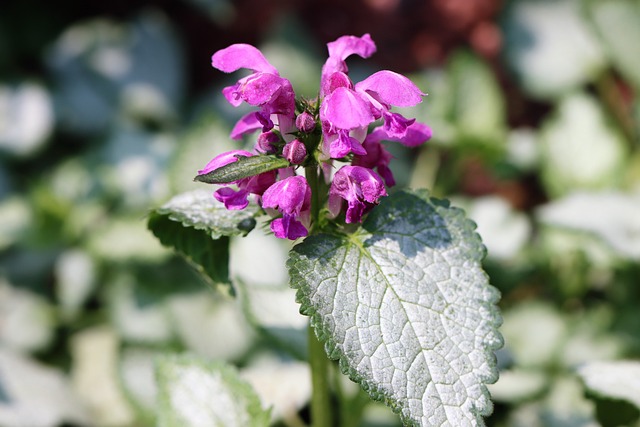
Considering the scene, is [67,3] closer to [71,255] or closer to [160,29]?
[160,29]

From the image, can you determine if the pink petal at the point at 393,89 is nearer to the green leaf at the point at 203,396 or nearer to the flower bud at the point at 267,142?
the flower bud at the point at 267,142

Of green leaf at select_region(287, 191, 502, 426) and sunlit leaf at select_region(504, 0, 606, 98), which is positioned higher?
sunlit leaf at select_region(504, 0, 606, 98)

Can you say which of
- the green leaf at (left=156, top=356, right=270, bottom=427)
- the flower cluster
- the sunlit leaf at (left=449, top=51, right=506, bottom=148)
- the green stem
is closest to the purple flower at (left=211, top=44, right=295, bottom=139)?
the flower cluster

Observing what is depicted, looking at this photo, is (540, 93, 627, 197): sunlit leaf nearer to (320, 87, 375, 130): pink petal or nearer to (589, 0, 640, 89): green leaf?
(589, 0, 640, 89): green leaf

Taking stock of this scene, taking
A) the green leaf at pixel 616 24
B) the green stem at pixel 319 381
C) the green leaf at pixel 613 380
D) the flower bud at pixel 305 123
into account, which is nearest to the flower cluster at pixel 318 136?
the flower bud at pixel 305 123

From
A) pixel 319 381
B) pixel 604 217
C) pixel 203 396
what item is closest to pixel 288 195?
pixel 319 381

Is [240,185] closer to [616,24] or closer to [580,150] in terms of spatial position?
[580,150]

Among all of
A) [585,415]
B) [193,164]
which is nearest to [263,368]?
[193,164]
